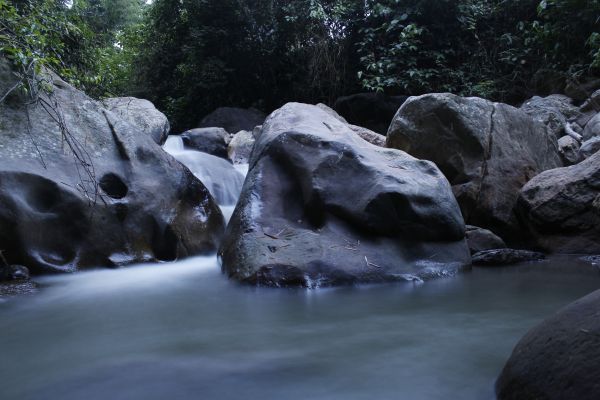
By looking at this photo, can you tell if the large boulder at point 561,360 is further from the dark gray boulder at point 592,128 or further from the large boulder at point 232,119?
the large boulder at point 232,119

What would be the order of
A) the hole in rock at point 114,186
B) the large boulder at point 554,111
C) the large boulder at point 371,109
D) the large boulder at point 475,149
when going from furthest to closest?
the large boulder at point 371,109 < the large boulder at point 554,111 < the large boulder at point 475,149 < the hole in rock at point 114,186

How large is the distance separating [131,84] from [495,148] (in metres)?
11.2

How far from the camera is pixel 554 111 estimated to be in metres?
8.37

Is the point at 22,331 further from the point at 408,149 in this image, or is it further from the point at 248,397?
the point at 408,149

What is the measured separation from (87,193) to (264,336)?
2.54 meters

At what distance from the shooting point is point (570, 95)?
9555 mm

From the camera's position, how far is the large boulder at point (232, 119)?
12207mm

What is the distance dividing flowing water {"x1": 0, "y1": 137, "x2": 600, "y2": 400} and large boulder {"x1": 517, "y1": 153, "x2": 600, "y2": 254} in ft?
3.08

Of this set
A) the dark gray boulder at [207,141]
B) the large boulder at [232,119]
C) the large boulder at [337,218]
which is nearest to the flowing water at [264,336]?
the large boulder at [337,218]

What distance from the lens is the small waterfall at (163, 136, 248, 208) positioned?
278 inches

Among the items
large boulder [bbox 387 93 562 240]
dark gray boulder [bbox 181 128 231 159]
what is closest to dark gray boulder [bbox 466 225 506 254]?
large boulder [bbox 387 93 562 240]

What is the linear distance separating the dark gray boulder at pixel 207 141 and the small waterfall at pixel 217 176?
2287mm

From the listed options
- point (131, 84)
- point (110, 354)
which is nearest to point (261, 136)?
point (110, 354)

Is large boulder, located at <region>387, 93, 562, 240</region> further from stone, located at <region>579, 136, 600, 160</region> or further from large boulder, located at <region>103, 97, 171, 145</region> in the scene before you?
large boulder, located at <region>103, 97, 171, 145</region>
